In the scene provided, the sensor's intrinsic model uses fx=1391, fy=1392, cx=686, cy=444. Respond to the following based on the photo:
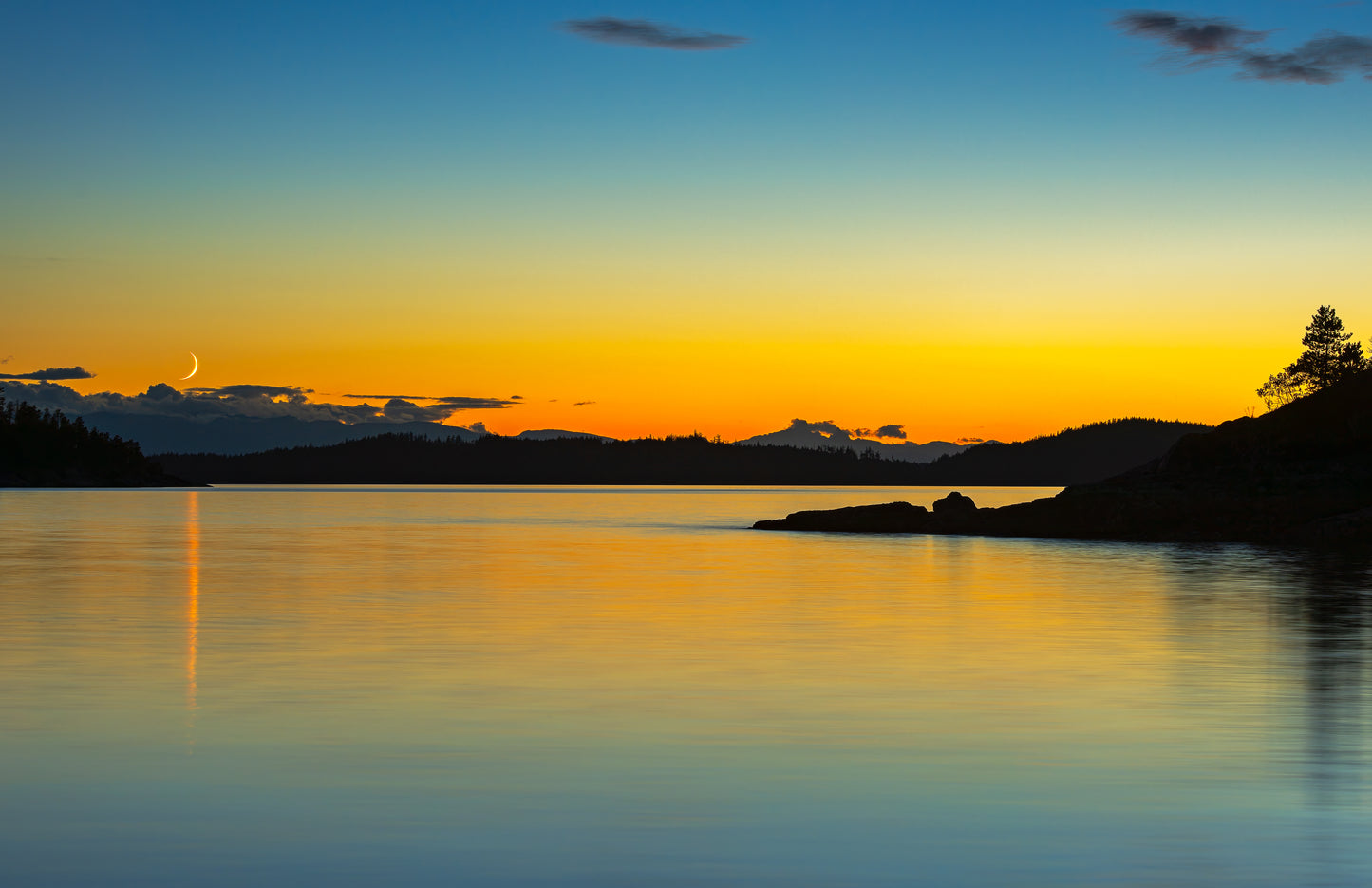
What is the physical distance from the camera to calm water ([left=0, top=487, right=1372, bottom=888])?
1257 cm

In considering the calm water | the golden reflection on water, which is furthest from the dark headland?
the golden reflection on water

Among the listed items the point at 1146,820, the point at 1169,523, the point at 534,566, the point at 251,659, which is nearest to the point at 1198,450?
the point at 1169,523

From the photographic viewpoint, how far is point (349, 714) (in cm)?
2080

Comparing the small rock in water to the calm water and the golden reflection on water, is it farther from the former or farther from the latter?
the calm water

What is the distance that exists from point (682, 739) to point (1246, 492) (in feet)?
249

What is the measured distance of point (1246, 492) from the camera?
86375mm

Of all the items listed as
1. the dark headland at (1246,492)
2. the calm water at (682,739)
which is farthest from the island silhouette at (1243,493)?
the calm water at (682,739)

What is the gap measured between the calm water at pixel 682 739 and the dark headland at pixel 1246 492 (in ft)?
131

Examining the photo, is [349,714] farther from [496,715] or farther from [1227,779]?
[1227,779]

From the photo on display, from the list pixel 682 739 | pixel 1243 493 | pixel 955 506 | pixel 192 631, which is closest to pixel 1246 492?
pixel 1243 493

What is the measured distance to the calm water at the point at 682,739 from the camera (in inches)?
495

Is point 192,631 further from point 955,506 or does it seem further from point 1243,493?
point 955,506

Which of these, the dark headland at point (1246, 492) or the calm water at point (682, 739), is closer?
the calm water at point (682, 739)

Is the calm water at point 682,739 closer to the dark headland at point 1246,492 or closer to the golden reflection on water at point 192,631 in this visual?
the golden reflection on water at point 192,631
